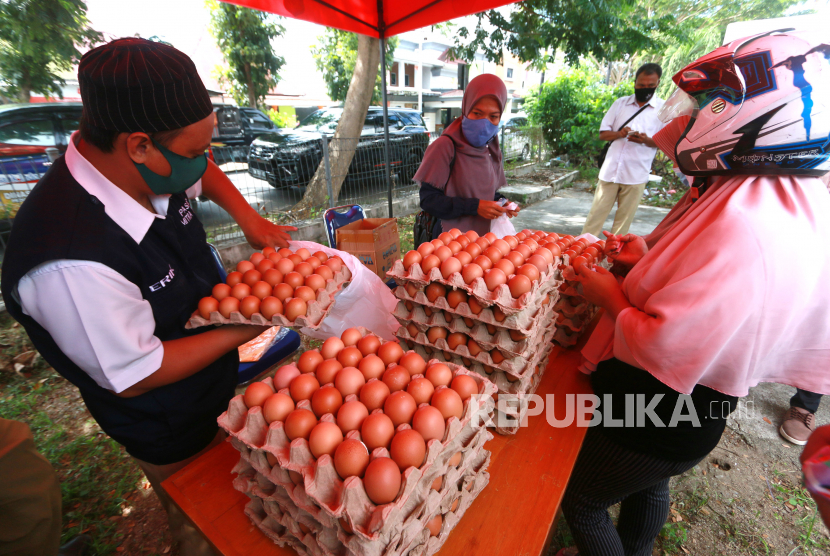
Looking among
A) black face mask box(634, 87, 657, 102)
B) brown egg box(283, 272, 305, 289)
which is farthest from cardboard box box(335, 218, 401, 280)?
black face mask box(634, 87, 657, 102)

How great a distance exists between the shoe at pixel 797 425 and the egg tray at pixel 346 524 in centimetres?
329

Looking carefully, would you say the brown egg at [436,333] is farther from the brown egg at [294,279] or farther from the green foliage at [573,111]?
the green foliage at [573,111]

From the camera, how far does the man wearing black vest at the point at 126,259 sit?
3.58ft

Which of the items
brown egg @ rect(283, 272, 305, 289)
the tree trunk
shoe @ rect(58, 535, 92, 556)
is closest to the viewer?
brown egg @ rect(283, 272, 305, 289)

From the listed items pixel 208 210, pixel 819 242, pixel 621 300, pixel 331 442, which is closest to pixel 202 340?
pixel 331 442

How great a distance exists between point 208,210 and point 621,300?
6.65 m

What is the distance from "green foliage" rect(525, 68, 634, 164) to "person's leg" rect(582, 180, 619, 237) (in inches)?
296

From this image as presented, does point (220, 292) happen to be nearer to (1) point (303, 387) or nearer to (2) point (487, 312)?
(1) point (303, 387)

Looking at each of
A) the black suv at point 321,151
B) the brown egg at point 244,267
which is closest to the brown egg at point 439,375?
the brown egg at point 244,267

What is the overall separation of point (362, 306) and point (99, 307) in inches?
55.0

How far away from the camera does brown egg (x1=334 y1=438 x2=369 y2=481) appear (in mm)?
938

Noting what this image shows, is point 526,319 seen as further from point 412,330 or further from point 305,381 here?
point 305,381

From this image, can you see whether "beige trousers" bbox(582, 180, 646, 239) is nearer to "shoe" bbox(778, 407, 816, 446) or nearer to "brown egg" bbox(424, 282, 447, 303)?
"shoe" bbox(778, 407, 816, 446)

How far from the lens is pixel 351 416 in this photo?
1059 mm
